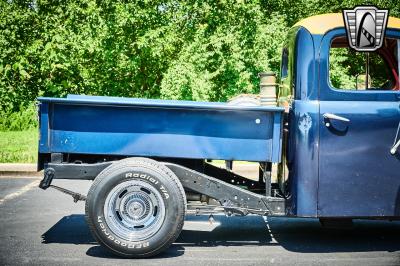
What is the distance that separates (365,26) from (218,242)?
8.12ft

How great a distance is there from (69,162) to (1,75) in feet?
24.0

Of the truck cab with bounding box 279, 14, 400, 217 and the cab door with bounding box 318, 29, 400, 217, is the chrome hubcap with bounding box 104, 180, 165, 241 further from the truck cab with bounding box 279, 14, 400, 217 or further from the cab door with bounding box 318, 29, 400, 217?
the cab door with bounding box 318, 29, 400, 217

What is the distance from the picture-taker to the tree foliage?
32.0 feet

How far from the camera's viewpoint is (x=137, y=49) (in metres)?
10.2

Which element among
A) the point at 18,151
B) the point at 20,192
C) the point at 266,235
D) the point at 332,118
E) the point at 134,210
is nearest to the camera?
the point at 332,118

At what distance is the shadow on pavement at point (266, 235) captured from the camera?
4.27m

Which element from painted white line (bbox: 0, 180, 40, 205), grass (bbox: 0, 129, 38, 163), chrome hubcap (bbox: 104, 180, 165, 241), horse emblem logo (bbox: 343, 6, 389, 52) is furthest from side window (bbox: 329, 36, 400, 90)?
grass (bbox: 0, 129, 38, 163)

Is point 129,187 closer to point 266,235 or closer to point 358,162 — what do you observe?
point 266,235

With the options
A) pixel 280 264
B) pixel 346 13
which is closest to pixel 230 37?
pixel 346 13

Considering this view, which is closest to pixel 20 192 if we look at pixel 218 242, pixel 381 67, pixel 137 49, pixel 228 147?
pixel 218 242

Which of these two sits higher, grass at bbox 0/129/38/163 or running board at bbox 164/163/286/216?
running board at bbox 164/163/286/216

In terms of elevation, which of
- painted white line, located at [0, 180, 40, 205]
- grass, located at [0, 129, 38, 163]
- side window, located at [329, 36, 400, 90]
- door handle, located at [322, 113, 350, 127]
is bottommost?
painted white line, located at [0, 180, 40, 205]

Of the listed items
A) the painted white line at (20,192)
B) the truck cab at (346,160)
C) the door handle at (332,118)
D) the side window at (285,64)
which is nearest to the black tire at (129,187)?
the truck cab at (346,160)

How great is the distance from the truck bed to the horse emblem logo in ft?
3.14
